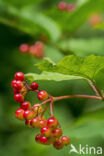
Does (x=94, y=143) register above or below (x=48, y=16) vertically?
below

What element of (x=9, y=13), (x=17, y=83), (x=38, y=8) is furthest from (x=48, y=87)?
(x=17, y=83)

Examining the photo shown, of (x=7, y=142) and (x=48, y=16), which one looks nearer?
(x=48, y=16)

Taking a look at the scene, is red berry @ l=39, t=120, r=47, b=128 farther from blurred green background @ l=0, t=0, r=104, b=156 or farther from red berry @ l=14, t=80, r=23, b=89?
blurred green background @ l=0, t=0, r=104, b=156

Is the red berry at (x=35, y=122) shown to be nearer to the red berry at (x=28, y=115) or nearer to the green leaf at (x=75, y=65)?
the red berry at (x=28, y=115)

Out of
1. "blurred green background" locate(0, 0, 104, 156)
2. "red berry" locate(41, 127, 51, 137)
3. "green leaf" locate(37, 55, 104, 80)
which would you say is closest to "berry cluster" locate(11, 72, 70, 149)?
"red berry" locate(41, 127, 51, 137)

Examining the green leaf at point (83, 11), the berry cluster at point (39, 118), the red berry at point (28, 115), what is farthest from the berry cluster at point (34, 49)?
the red berry at point (28, 115)

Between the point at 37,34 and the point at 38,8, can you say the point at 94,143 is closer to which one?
the point at 37,34

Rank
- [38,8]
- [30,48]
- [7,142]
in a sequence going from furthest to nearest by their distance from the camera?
[38,8]
[7,142]
[30,48]
